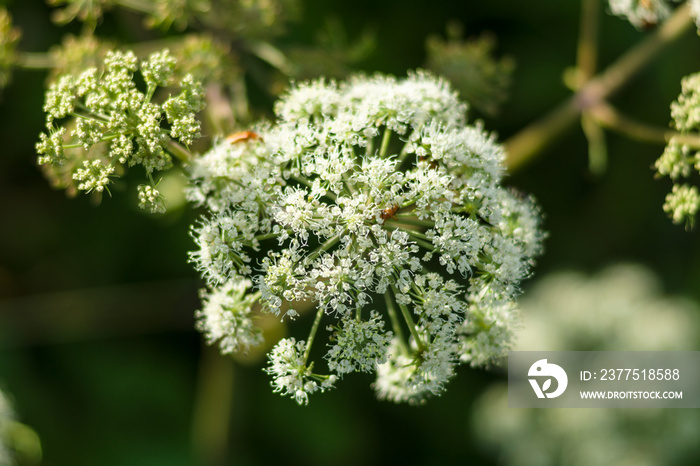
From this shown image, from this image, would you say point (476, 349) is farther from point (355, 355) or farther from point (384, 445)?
point (384, 445)

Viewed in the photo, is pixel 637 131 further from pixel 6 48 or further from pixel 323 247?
pixel 6 48

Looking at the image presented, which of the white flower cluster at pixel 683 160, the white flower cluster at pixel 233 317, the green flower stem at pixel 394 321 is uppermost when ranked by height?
the white flower cluster at pixel 683 160

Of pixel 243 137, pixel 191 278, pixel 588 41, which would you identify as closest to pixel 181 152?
pixel 243 137

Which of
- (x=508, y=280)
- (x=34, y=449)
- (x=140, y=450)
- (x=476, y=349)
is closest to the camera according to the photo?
(x=508, y=280)

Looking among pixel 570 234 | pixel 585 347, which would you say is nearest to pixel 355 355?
pixel 585 347

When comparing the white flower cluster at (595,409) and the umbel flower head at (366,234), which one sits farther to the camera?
the white flower cluster at (595,409)

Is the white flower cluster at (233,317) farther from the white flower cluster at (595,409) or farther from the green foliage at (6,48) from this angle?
the white flower cluster at (595,409)

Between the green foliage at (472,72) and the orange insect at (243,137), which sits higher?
the green foliage at (472,72)

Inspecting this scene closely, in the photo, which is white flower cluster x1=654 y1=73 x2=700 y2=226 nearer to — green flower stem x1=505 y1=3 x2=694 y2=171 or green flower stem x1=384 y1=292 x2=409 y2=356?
green flower stem x1=505 y1=3 x2=694 y2=171

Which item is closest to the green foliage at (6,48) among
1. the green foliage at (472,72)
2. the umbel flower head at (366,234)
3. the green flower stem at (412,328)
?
the umbel flower head at (366,234)
